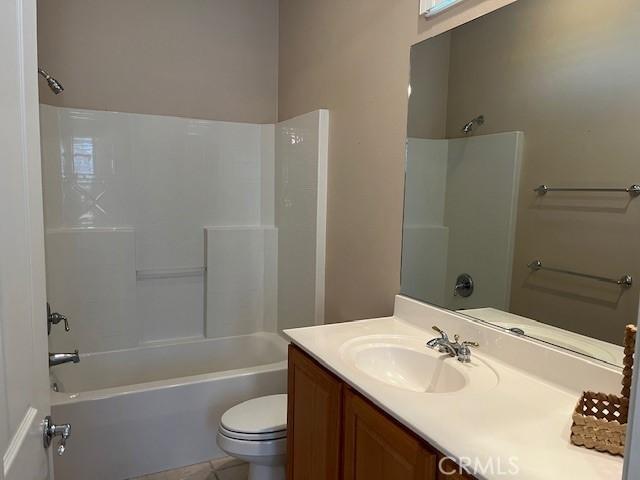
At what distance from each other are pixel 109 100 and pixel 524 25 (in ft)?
7.94

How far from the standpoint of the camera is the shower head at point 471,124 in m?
1.59

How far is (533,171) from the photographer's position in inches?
54.5

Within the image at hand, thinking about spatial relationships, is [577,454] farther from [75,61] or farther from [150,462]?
[75,61]

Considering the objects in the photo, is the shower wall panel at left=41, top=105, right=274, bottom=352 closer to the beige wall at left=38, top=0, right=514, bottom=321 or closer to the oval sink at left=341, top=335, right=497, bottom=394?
the beige wall at left=38, top=0, right=514, bottom=321

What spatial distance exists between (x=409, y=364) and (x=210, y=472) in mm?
1388

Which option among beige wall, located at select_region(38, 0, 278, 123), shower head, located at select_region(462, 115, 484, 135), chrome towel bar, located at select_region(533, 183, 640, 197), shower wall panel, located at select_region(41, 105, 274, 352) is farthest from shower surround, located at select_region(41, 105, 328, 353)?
chrome towel bar, located at select_region(533, 183, 640, 197)

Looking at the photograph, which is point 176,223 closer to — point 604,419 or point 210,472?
point 210,472

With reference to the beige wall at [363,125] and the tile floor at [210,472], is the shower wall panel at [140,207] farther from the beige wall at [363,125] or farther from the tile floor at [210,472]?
the tile floor at [210,472]

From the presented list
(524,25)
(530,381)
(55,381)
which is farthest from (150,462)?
(524,25)

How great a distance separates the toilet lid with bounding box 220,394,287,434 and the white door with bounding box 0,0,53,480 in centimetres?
95

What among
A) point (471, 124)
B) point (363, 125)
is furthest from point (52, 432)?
point (363, 125)

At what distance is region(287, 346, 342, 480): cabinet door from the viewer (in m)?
1.33

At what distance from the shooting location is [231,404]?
2.37 metres

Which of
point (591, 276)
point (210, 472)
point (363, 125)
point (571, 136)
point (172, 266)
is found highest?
point (363, 125)
